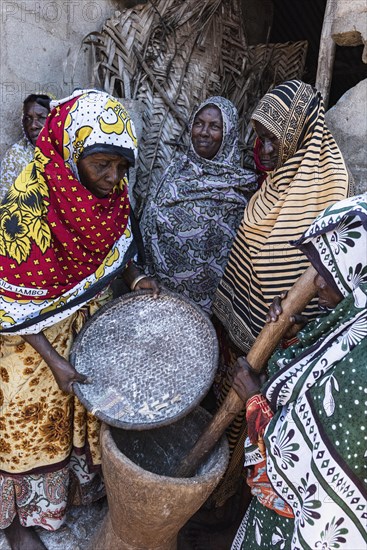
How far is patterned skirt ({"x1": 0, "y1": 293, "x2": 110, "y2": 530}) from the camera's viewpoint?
6.59ft

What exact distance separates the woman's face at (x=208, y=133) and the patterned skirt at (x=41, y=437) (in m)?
0.89

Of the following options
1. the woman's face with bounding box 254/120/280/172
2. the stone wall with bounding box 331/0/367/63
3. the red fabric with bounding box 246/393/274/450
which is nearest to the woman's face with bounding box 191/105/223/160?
the woman's face with bounding box 254/120/280/172

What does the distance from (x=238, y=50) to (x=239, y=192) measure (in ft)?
4.09

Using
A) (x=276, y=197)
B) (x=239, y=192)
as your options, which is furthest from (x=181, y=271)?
(x=276, y=197)

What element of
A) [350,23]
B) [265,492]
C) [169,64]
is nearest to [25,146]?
[169,64]

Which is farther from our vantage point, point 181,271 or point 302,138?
point 181,271

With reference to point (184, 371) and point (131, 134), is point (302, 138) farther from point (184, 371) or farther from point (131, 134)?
point (184, 371)

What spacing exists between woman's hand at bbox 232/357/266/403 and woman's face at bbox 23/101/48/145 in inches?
68.6

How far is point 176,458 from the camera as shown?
215 cm

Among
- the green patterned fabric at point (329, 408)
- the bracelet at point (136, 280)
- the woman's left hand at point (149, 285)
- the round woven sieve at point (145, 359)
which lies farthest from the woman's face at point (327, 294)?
the bracelet at point (136, 280)

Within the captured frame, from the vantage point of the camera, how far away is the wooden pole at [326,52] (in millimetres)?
2344

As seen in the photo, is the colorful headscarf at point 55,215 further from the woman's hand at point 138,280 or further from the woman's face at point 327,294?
the woman's face at point 327,294

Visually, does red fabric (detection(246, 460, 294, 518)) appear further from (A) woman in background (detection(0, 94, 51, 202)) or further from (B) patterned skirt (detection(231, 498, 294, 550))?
(A) woman in background (detection(0, 94, 51, 202))

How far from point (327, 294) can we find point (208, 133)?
136cm
